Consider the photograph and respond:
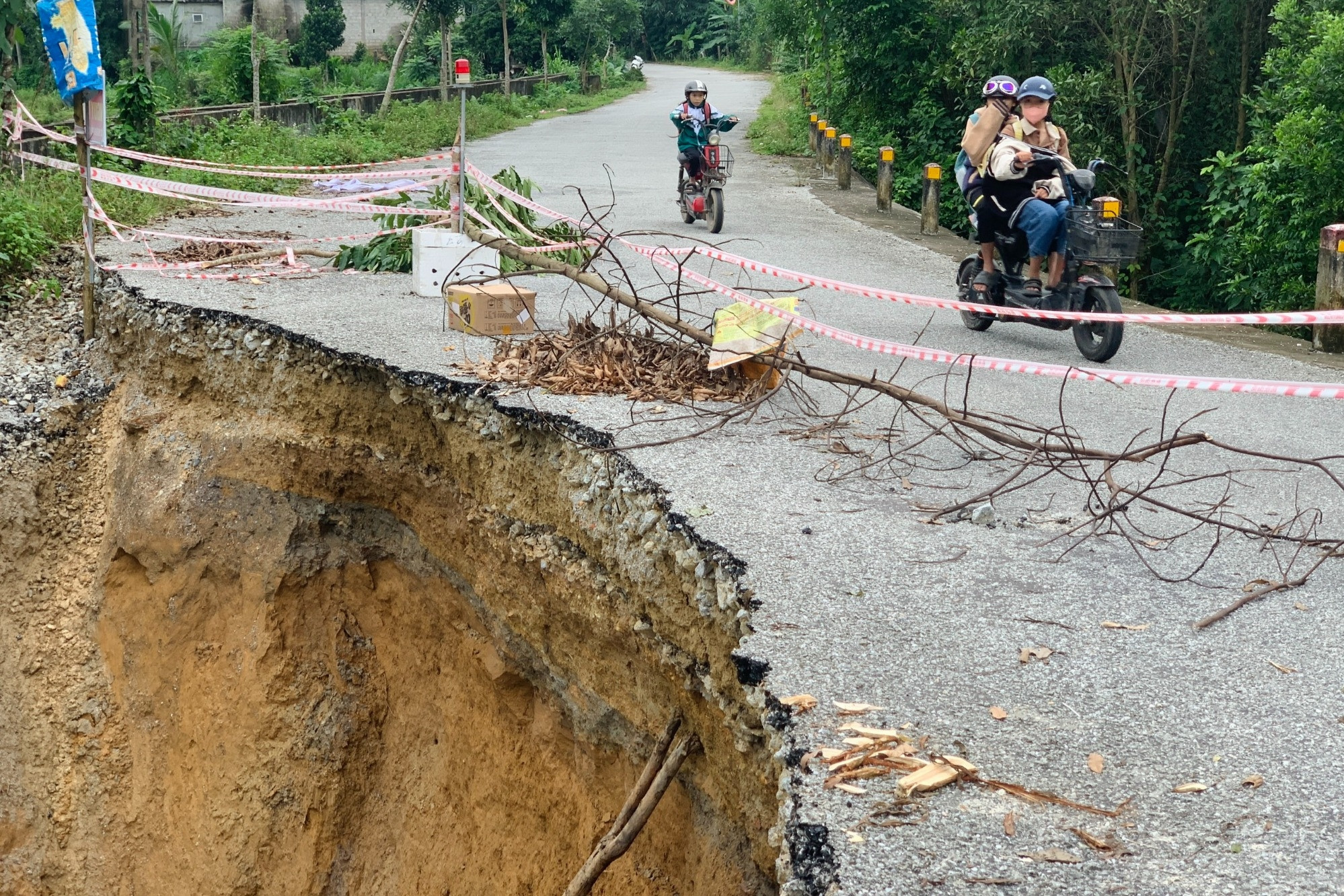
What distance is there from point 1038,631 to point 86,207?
281 inches

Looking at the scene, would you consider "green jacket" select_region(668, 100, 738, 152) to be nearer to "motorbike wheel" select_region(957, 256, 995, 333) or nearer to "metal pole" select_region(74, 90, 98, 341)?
"motorbike wheel" select_region(957, 256, 995, 333)

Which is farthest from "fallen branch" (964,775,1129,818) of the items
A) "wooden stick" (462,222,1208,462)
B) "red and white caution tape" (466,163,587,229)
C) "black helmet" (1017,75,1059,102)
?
"red and white caution tape" (466,163,587,229)

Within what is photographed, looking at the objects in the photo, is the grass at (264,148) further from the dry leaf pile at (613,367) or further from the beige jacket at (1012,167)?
the beige jacket at (1012,167)

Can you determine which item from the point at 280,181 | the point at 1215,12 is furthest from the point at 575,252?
the point at 1215,12

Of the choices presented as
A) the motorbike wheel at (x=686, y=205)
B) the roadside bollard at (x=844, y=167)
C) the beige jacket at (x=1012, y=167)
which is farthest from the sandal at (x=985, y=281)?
the roadside bollard at (x=844, y=167)

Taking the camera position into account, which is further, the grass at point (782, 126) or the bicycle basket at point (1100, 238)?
the grass at point (782, 126)

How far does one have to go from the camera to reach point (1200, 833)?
278 centimetres

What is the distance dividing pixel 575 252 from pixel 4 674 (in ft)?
16.0

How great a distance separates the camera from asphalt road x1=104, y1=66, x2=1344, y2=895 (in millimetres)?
2752

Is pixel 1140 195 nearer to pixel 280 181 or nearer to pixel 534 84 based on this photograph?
pixel 280 181

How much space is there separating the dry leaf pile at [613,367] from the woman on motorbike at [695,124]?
677 cm

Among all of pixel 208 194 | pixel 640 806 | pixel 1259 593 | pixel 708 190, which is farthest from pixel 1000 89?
pixel 208 194

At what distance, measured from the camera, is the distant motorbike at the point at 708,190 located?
12.9 m

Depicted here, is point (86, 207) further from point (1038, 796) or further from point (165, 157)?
point (1038, 796)
